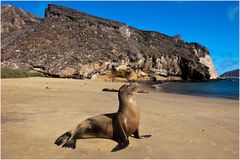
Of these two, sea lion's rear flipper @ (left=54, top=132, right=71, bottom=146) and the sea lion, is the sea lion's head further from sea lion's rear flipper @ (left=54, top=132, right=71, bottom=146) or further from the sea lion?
sea lion's rear flipper @ (left=54, top=132, right=71, bottom=146)

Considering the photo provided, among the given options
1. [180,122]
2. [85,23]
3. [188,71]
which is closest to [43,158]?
[180,122]

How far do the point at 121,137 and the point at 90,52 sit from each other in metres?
34.5

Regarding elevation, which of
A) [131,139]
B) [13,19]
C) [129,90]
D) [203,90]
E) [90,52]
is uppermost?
[13,19]

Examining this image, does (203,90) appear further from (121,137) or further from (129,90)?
(121,137)

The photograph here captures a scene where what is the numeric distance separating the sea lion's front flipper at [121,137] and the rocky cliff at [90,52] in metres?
28.7

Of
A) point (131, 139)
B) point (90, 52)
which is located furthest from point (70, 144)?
point (90, 52)

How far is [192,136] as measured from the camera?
5727 millimetres

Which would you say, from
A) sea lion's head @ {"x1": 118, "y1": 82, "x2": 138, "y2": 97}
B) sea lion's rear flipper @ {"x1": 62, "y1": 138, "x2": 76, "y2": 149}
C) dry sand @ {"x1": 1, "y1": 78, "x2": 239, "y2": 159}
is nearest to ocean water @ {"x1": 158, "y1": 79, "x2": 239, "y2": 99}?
dry sand @ {"x1": 1, "y1": 78, "x2": 239, "y2": 159}

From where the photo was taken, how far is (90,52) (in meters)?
39.0

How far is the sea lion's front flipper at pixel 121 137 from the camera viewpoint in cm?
469

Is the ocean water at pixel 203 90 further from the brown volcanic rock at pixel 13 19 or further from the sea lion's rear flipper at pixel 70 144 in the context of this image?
the brown volcanic rock at pixel 13 19

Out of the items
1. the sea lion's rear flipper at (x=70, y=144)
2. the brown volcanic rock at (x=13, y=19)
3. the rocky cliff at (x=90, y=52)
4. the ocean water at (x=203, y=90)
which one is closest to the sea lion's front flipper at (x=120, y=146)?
the sea lion's rear flipper at (x=70, y=144)

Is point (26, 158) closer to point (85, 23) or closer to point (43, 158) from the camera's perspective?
point (43, 158)

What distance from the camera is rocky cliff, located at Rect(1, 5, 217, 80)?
115 feet
